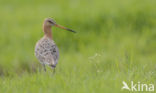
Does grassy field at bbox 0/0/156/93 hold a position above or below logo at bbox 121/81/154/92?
below

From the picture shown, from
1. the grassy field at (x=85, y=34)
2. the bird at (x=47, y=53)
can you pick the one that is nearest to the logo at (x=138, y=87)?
the grassy field at (x=85, y=34)

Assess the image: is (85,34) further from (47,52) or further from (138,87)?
(138,87)

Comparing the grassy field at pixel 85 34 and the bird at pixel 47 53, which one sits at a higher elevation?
the bird at pixel 47 53

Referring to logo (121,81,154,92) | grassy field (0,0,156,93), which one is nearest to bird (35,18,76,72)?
grassy field (0,0,156,93)

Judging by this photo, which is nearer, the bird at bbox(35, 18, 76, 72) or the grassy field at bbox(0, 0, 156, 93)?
the bird at bbox(35, 18, 76, 72)

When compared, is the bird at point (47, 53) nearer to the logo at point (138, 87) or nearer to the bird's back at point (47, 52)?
the bird's back at point (47, 52)

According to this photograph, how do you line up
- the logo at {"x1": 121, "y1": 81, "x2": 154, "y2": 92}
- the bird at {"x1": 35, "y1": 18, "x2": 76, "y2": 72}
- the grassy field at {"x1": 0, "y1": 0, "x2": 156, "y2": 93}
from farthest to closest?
the grassy field at {"x1": 0, "y1": 0, "x2": 156, "y2": 93} → the bird at {"x1": 35, "y1": 18, "x2": 76, "y2": 72} → the logo at {"x1": 121, "y1": 81, "x2": 154, "y2": 92}

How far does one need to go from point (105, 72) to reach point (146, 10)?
525cm

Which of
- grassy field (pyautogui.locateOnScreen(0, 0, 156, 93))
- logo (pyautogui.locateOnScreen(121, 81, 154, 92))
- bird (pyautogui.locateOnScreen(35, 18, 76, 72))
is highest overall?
logo (pyautogui.locateOnScreen(121, 81, 154, 92))

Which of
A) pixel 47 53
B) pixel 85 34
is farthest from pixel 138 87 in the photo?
pixel 85 34

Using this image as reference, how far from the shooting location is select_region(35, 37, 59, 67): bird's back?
771cm

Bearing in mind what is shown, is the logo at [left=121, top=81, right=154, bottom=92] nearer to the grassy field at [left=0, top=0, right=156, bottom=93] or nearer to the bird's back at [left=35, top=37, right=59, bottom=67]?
the grassy field at [left=0, top=0, right=156, bottom=93]

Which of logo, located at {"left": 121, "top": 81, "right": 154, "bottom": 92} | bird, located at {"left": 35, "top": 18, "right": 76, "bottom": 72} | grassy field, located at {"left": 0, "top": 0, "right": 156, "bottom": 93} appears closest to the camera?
logo, located at {"left": 121, "top": 81, "right": 154, "bottom": 92}

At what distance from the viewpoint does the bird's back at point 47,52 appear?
7715 millimetres
